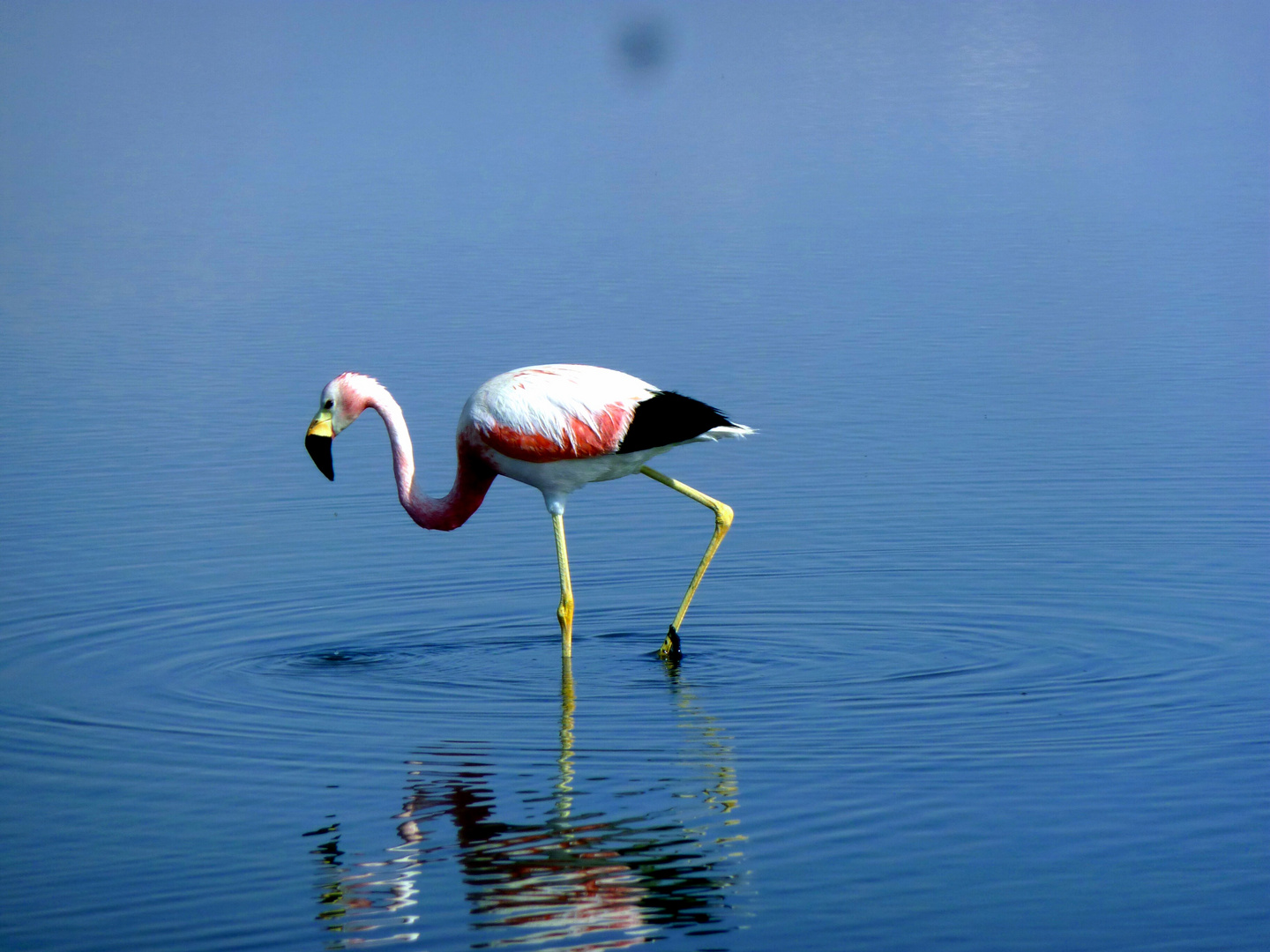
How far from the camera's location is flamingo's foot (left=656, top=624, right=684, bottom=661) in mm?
9250

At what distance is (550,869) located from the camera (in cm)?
652

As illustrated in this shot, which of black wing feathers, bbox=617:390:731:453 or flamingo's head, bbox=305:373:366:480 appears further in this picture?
flamingo's head, bbox=305:373:366:480

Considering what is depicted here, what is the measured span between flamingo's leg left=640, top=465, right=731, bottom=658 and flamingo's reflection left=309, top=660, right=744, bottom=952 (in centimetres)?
166

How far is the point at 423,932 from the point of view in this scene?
6.05 metres

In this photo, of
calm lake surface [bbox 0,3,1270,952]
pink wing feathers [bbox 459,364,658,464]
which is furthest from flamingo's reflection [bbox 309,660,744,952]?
pink wing feathers [bbox 459,364,658,464]

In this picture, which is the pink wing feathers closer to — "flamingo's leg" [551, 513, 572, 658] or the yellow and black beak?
"flamingo's leg" [551, 513, 572, 658]

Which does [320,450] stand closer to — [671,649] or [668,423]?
[668,423]

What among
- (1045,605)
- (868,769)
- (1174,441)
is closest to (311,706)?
(868,769)

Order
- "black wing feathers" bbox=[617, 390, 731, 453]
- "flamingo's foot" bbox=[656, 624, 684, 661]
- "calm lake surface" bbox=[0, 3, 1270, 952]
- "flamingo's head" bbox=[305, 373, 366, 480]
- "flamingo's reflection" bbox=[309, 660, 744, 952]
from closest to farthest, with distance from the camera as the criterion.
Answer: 1. "flamingo's reflection" bbox=[309, 660, 744, 952]
2. "calm lake surface" bbox=[0, 3, 1270, 952]
3. "flamingo's foot" bbox=[656, 624, 684, 661]
4. "black wing feathers" bbox=[617, 390, 731, 453]
5. "flamingo's head" bbox=[305, 373, 366, 480]

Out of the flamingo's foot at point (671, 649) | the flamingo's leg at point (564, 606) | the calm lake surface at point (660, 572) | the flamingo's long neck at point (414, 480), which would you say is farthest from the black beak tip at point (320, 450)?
the flamingo's foot at point (671, 649)

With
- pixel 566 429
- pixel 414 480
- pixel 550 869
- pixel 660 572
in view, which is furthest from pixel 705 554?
pixel 550 869

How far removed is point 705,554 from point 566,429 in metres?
1.02

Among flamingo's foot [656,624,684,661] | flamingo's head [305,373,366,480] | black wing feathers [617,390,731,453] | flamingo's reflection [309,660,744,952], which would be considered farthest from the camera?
flamingo's head [305,373,366,480]

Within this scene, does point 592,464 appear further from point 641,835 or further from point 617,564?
point 641,835
